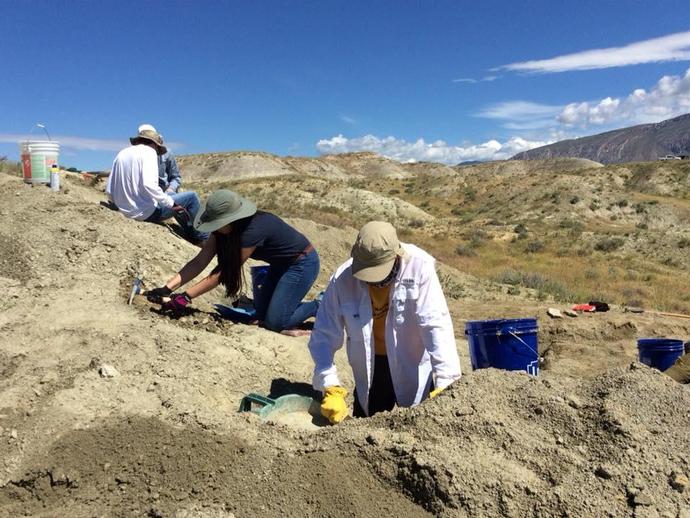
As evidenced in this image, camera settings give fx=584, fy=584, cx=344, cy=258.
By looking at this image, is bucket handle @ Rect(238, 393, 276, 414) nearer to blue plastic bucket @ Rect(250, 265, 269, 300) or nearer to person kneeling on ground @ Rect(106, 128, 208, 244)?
blue plastic bucket @ Rect(250, 265, 269, 300)

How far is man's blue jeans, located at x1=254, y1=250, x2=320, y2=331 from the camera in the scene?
4867 mm

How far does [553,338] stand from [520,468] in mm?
5378

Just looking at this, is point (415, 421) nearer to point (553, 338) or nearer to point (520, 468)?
point (520, 468)

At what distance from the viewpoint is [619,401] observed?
267 centimetres

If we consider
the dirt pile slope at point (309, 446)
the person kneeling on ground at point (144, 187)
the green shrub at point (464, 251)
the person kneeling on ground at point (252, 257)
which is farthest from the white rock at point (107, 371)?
the green shrub at point (464, 251)

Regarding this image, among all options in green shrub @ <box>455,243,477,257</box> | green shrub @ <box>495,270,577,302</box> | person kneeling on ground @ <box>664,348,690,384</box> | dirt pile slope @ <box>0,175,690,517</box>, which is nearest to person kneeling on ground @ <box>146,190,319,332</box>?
dirt pile slope @ <box>0,175,690,517</box>

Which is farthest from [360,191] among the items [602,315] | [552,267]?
[602,315]

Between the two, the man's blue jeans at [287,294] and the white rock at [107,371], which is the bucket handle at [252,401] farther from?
the man's blue jeans at [287,294]

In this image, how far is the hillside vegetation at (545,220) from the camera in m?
13.8

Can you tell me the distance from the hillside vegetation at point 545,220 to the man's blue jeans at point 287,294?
668 centimetres

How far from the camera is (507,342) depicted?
4.10 m

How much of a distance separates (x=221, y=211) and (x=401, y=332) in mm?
1786

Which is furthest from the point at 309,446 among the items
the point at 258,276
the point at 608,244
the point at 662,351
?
the point at 608,244

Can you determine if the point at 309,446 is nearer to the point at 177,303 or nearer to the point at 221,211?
the point at 221,211
